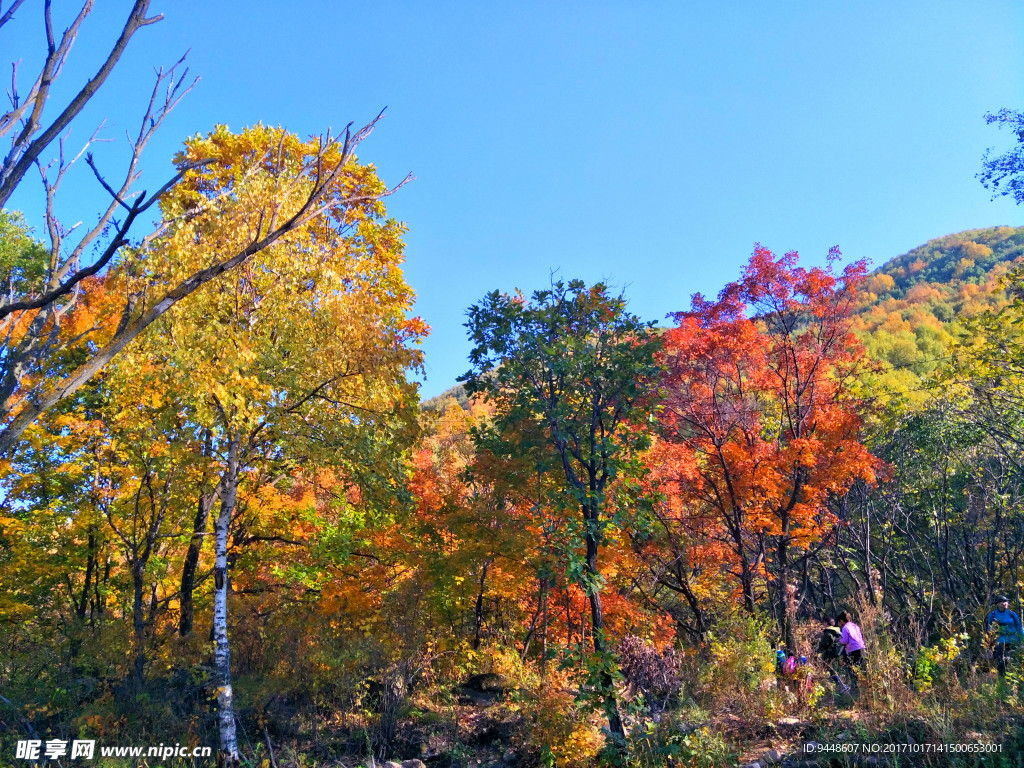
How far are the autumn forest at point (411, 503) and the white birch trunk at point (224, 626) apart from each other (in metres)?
0.05

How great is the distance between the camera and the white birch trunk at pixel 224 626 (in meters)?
7.55

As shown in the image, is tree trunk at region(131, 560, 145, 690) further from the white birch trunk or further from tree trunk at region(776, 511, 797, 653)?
tree trunk at region(776, 511, 797, 653)

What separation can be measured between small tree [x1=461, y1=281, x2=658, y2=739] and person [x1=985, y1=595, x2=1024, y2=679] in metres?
5.55

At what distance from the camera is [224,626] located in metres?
8.09

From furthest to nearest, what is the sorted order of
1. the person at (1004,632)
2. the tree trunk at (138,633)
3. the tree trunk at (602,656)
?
the tree trunk at (138,633), the person at (1004,632), the tree trunk at (602,656)

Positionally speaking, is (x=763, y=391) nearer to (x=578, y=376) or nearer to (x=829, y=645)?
(x=829, y=645)

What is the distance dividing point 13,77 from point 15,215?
17.0 m

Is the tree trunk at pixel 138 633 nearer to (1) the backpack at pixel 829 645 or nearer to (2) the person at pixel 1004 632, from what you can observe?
(1) the backpack at pixel 829 645

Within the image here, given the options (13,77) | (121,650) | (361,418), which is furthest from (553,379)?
(121,650)

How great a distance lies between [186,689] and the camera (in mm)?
9094

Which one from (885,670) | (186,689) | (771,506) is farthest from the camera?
(771,506)

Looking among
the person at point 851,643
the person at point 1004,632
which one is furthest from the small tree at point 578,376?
the person at point 1004,632

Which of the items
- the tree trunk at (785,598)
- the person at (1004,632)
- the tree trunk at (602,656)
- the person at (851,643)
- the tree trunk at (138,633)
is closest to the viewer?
the tree trunk at (602,656)

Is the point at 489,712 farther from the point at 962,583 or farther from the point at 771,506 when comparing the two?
the point at 962,583
